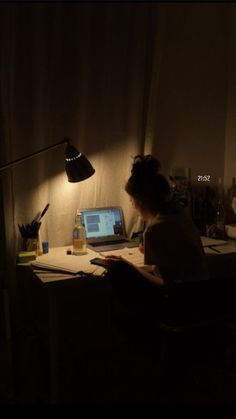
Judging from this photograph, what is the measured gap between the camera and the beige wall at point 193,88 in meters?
2.56

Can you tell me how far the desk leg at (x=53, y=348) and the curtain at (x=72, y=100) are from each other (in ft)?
1.78

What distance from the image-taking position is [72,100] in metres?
2.22

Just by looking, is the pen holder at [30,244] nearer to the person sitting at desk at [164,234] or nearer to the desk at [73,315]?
the desk at [73,315]

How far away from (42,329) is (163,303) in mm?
1028

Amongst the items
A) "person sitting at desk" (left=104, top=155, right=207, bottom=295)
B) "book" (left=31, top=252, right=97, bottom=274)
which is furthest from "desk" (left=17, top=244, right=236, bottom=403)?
"person sitting at desk" (left=104, top=155, right=207, bottom=295)

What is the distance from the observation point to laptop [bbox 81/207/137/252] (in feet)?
7.50

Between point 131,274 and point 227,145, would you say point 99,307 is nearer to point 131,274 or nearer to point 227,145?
point 131,274

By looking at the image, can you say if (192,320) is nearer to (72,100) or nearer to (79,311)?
(79,311)

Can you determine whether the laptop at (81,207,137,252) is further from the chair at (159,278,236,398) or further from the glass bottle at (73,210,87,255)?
the chair at (159,278,236,398)

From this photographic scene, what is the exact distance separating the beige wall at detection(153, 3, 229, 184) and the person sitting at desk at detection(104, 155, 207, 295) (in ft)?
3.17

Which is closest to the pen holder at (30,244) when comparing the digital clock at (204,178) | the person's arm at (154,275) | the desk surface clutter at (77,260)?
the desk surface clutter at (77,260)

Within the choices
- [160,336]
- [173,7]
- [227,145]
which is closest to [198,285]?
[160,336]

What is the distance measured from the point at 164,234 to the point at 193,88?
1.47 meters

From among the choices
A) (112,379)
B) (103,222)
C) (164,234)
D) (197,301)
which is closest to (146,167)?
(164,234)
